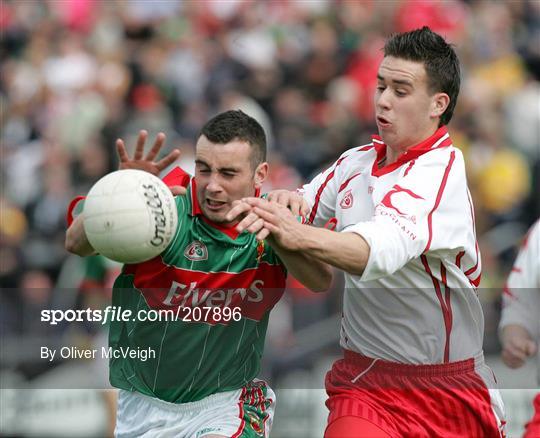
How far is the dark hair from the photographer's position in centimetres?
600

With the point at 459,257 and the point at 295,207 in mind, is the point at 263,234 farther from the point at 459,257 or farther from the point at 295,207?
the point at 459,257

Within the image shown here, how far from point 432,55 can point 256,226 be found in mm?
1544

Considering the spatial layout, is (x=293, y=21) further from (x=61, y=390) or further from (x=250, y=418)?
(x=250, y=418)

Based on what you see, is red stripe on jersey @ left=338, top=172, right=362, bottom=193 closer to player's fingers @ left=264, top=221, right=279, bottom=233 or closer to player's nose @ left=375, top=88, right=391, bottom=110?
player's nose @ left=375, top=88, right=391, bottom=110

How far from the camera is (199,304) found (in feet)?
20.5

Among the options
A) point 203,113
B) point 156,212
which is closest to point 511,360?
point 156,212

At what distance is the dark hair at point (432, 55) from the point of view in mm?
6000

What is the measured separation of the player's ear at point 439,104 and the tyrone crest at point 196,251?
145cm

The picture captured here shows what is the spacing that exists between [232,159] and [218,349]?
3.48ft

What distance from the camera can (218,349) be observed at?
628cm

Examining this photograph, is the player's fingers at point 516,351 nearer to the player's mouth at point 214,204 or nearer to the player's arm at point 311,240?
the player's arm at point 311,240

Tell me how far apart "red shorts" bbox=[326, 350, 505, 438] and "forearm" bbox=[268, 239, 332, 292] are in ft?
1.89

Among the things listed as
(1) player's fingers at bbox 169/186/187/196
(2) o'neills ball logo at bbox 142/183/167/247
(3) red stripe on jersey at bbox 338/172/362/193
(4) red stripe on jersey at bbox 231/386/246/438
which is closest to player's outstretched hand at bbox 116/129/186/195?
(1) player's fingers at bbox 169/186/187/196

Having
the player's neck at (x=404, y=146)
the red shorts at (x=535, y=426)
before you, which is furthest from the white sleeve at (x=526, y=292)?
the player's neck at (x=404, y=146)
